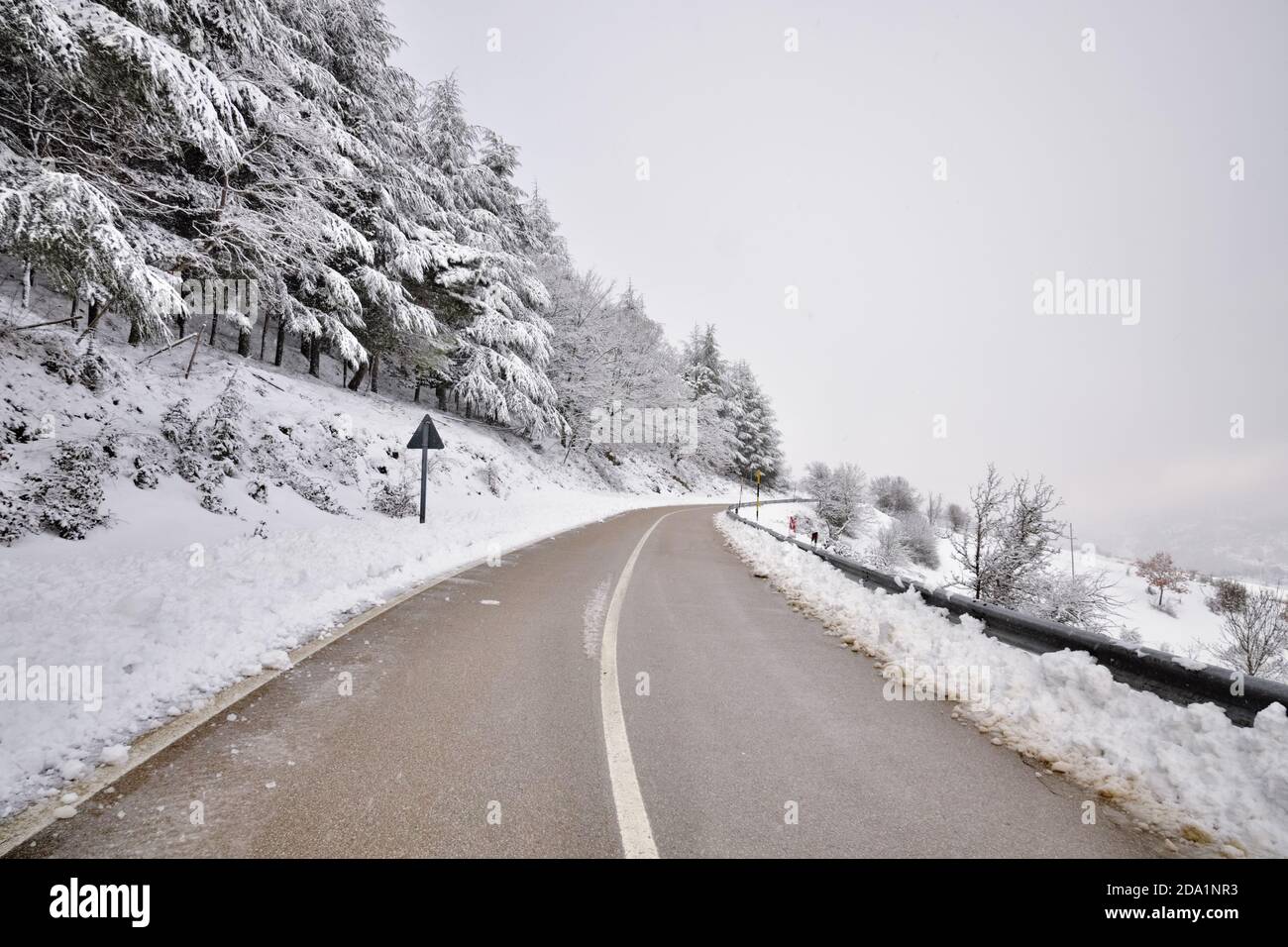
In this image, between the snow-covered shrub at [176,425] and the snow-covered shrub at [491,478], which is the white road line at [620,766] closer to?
the snow-covered shrub at [176,425]

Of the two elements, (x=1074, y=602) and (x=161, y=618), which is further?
(x=1074, y=602)

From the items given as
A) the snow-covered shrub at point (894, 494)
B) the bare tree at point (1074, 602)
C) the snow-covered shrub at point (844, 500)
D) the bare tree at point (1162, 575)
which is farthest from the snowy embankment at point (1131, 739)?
the snow-covered shrub at point (894, 494)

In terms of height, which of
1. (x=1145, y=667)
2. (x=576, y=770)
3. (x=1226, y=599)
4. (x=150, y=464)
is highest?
(x=150, y=464)

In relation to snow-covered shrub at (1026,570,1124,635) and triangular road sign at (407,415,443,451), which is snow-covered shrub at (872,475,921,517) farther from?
triangular road sign at (407,415,443,451)

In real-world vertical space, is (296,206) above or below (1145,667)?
above

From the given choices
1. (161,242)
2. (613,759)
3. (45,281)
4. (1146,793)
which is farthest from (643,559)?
(45,281)

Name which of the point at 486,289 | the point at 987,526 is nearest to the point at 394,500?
the point at 486,289

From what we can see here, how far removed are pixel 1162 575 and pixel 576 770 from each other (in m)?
72.8

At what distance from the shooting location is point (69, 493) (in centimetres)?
679

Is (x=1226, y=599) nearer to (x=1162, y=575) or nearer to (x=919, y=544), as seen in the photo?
(x=1162, y=575)

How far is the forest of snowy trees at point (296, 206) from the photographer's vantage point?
255 inches

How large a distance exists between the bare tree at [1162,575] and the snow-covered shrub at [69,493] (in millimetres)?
65294
